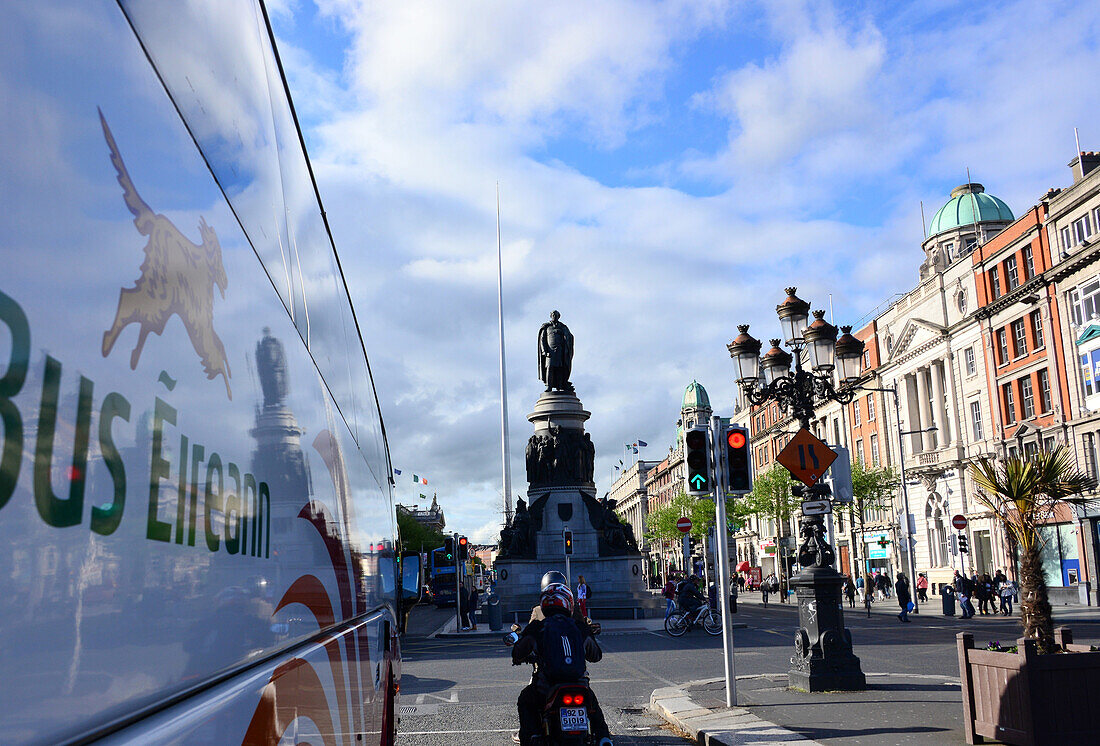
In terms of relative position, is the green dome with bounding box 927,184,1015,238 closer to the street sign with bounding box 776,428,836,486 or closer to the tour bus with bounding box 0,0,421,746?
the street sign with bounding box 776,428,836,486

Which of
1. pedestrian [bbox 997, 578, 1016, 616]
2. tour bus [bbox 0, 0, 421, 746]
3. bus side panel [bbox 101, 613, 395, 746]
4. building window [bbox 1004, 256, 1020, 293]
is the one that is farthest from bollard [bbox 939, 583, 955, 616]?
tour bus [bbox 0, 0, 421, 746]

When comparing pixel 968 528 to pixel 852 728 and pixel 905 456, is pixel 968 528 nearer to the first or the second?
pixel 905 456

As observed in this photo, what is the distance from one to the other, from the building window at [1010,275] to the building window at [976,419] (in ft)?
22.1

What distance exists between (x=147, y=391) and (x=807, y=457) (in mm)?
11357

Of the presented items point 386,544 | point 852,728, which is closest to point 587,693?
point 386,544

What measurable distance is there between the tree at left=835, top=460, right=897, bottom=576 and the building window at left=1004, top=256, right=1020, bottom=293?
1252 centimetres

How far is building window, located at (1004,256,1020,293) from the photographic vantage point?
148 ft

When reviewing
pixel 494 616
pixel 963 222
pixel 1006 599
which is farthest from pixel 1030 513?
pixel 963 222

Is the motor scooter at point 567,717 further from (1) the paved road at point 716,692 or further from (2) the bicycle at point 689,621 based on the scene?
(2) the bicycle at point 689,621

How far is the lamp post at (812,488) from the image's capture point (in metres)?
12.2

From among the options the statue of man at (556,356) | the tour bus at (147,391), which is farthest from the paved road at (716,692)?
the statue of man at (556,356)

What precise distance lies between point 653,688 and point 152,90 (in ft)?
45.2

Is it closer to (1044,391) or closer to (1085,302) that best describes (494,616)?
(1085,302)

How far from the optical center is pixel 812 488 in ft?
43.5
